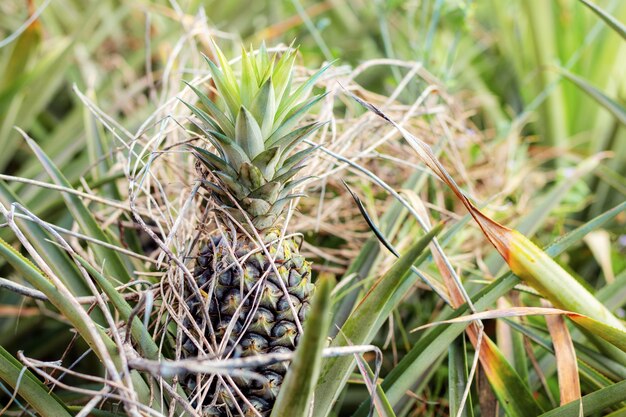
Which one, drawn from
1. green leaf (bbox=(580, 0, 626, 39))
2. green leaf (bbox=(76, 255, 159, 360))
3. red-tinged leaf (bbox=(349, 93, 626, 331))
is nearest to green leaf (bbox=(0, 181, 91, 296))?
green leaf (bbox=(76, 255, 159, 360))

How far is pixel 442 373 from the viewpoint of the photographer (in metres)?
0.87

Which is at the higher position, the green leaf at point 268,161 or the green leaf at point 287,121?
the green leaf at point 287,121

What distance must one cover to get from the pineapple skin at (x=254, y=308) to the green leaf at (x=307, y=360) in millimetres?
108

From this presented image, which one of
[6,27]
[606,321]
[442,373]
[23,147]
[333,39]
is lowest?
[442,373]

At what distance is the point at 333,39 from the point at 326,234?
867mm

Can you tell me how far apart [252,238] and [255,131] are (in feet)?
0.37

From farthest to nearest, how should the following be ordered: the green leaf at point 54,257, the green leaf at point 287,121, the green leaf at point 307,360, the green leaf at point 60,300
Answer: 1. the green leaf at point 54,257
2. the green leaf at point 287,121
3. the green leaf at point 60,300
4. the green leaf at point 307,360

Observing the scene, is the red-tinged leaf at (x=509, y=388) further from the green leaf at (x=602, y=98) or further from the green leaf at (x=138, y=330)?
the green leaf at (x=602, y=98)

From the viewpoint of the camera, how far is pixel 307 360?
410 millimetres

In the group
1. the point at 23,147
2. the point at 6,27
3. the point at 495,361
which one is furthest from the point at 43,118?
the point at 495,361

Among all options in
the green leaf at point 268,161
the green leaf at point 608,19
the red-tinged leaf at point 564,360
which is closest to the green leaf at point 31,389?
the green leaf at point 268,161

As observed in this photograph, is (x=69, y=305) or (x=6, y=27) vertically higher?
(x=6, y=27)

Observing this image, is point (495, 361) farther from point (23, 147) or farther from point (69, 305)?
point (23, 147)

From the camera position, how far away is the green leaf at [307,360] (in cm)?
38
